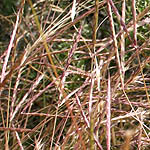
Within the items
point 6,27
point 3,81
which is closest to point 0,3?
point 6,27

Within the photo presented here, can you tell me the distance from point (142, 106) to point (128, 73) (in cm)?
47

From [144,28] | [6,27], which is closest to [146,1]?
[144,28]

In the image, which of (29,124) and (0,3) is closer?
(29,124)

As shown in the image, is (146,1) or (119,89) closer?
(119,89)

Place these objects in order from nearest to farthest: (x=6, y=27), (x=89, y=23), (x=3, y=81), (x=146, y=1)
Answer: (x=3, y=81), (x=146, y=1), (x=89, y=23), (x=6, y=27)

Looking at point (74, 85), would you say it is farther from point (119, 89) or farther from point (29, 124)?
point (119, 89)

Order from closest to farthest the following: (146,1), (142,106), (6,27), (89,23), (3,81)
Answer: (3,81) < (142,106) < (146,1) < (89,23) < (6,27)

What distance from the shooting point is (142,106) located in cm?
106

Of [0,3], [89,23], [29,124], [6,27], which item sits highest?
[0,3]

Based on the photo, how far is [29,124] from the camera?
60.7 inches

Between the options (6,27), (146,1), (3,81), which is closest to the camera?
(3,81)

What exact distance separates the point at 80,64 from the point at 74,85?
10 centimetres

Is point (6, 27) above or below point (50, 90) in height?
above

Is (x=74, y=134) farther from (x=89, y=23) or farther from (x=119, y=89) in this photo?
(x=89, y=23)
